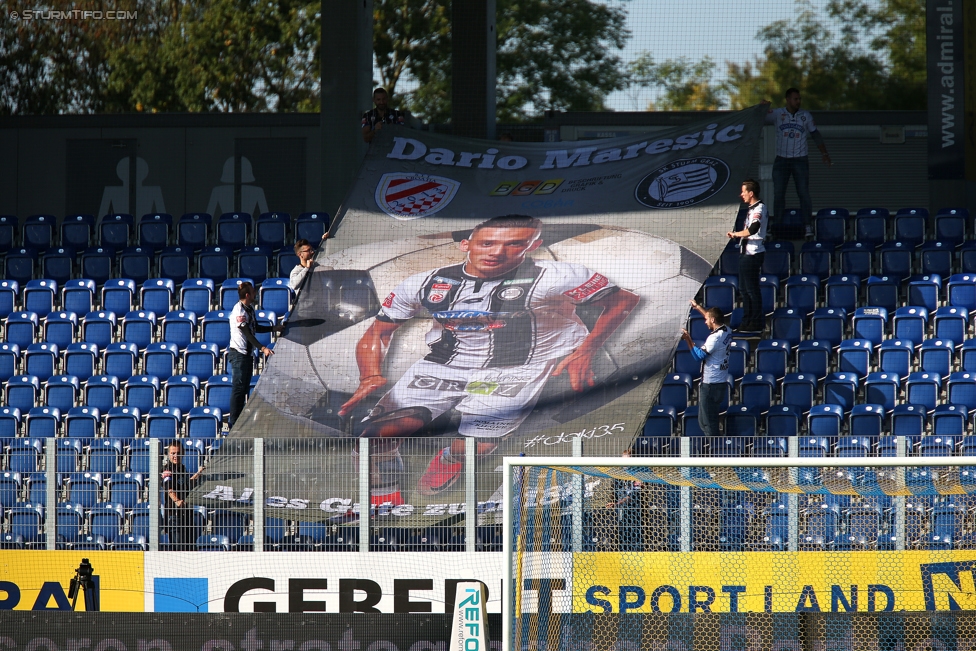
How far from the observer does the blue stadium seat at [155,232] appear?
1593cm

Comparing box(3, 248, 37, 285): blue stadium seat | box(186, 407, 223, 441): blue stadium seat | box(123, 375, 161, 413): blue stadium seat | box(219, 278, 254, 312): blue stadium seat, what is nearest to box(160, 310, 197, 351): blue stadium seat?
box(219, 278, 254, 312): blue stadium seat

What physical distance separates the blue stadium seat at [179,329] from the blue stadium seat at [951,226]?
8802 millimetres

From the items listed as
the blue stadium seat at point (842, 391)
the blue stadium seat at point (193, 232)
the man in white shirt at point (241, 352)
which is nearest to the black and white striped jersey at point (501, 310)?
the man in white shirt at point (241, 352)

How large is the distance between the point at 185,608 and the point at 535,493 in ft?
11.6

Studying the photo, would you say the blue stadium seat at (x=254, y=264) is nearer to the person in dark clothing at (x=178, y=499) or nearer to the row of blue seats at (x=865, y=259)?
the person in dark clothing at (x=178, y=499)

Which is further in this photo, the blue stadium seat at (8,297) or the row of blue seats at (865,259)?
the blue stadium seat at (8,297)

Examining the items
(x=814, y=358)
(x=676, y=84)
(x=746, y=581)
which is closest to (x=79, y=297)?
(x=814, y=358)

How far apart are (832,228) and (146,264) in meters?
8.53

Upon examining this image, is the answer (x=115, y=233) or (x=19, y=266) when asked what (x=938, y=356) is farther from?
(x=19, y=266)

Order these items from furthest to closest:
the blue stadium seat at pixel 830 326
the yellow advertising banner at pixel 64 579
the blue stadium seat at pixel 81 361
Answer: the blue stadium seat at pixel 81 361 < the blue stadium seat at pixel 830 326 < the yellow advertising banner at pixel 64 579

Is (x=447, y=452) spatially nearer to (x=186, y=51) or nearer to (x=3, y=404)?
(x=3, y=404)

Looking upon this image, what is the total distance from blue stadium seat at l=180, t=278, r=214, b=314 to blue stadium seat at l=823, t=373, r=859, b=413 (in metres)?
7.04

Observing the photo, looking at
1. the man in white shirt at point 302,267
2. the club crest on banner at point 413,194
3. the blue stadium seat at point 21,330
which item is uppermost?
the club crest on banner at point 413,194

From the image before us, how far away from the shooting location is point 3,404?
12.8m
